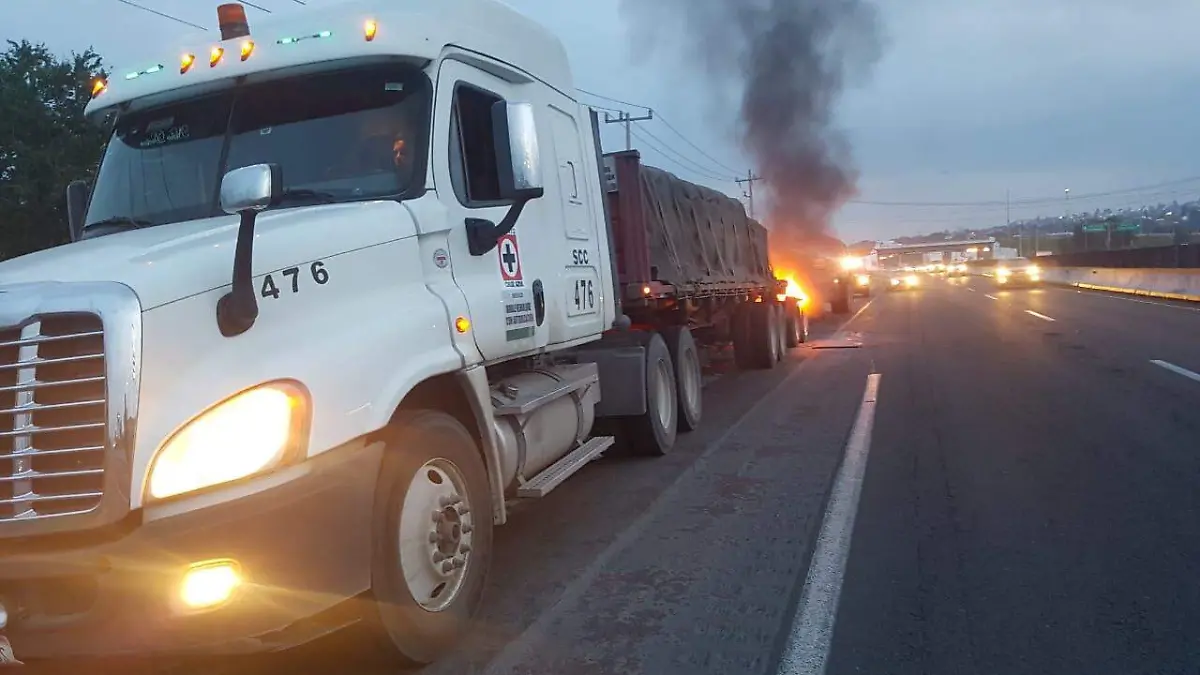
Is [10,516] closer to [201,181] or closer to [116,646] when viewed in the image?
[116,646]

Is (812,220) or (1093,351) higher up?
(812,220)

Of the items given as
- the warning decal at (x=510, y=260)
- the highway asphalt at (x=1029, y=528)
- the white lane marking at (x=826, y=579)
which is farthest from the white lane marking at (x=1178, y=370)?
the warning decal at (x=510, y=260)

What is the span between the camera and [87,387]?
3.16m

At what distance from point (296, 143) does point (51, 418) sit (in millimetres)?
1875

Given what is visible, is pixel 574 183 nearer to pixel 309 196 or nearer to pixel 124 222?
pixel 309 196

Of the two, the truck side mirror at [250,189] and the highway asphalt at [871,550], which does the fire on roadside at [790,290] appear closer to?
the highway asphalt at [871,550]

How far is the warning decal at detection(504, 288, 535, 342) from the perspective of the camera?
5.12m

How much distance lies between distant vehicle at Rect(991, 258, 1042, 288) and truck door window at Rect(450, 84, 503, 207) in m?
48.5

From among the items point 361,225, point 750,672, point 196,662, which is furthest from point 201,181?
point 750,672

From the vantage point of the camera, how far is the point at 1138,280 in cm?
3394

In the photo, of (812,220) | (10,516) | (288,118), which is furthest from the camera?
(812,220)

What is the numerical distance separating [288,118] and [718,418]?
6.79 metres

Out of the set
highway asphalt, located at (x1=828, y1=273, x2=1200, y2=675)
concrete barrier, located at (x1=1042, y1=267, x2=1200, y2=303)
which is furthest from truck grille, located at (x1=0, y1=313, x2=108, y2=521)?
concrete barrier, located at (x1=1042, y1=267, x2=1200, y2=303)

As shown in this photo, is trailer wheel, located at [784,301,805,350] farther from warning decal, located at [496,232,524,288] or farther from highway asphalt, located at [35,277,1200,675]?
warning decal, located at [496,232,524,288]
